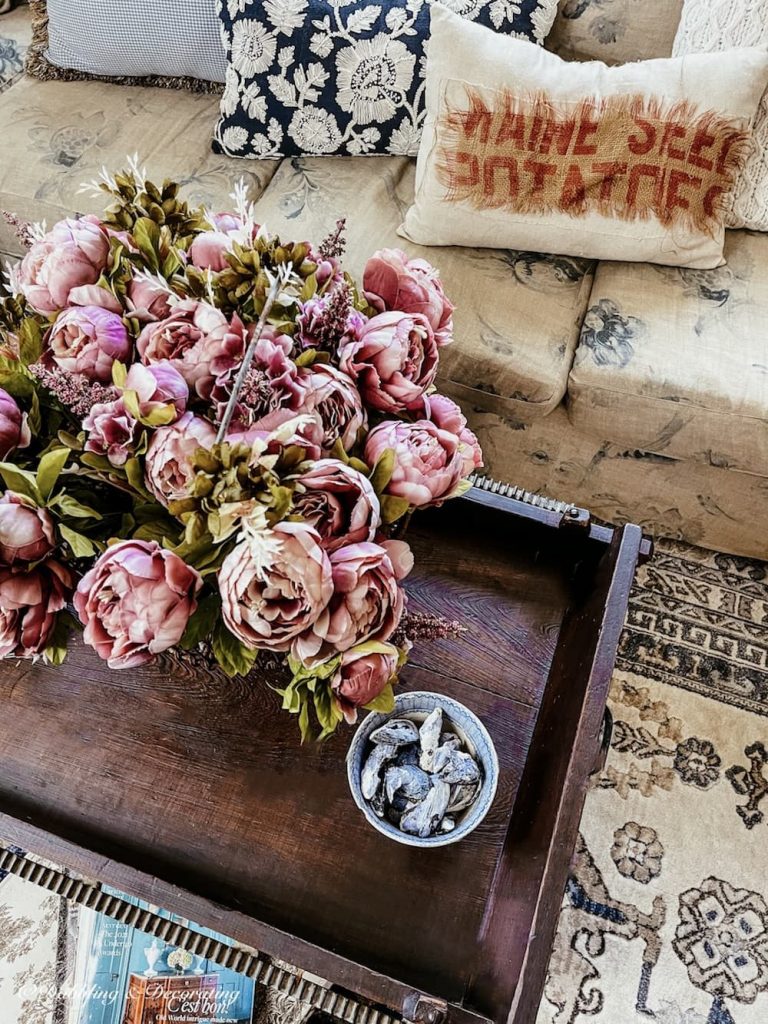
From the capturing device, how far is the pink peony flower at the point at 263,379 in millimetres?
637

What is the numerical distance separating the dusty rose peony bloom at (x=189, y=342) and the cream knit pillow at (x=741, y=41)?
112 cm

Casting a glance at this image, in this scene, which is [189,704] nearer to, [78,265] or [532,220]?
[78,265]

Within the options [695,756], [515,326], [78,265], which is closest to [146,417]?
[78,265]

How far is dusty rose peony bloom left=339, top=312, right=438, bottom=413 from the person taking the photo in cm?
70

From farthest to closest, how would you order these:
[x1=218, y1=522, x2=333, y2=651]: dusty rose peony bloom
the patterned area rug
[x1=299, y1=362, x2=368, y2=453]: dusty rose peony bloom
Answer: the patterned area rug < [x1=299, y1=362, x2=368, y2=453]: dusty rose peony bloom < [x1=218, y1=522, x2=333, y2=651]: dusty rose peony bloom

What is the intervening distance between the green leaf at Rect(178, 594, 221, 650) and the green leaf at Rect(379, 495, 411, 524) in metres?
0.17

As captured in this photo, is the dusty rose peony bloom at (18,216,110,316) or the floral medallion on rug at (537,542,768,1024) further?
the floral medallion on rug at (537,542,768,1024)

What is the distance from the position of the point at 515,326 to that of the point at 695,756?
813 mm

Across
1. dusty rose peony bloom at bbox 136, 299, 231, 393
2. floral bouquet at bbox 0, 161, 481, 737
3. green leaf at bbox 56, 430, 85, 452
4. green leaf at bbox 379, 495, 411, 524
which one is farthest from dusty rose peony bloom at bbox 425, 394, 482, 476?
green leaf at bbox 56, 430, 85, 452

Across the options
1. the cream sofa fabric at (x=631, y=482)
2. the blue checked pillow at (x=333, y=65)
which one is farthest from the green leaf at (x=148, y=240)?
the blue checked pillow at (x=333, y=65)

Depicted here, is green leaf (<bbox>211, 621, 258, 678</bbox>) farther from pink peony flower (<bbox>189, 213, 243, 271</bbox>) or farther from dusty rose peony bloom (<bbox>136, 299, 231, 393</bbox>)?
pink peony flower (<bbox>189, 213, 243, 271</bbox>)

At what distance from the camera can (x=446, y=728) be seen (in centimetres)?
86

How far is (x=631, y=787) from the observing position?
50.4 inches

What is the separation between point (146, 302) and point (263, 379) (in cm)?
16
